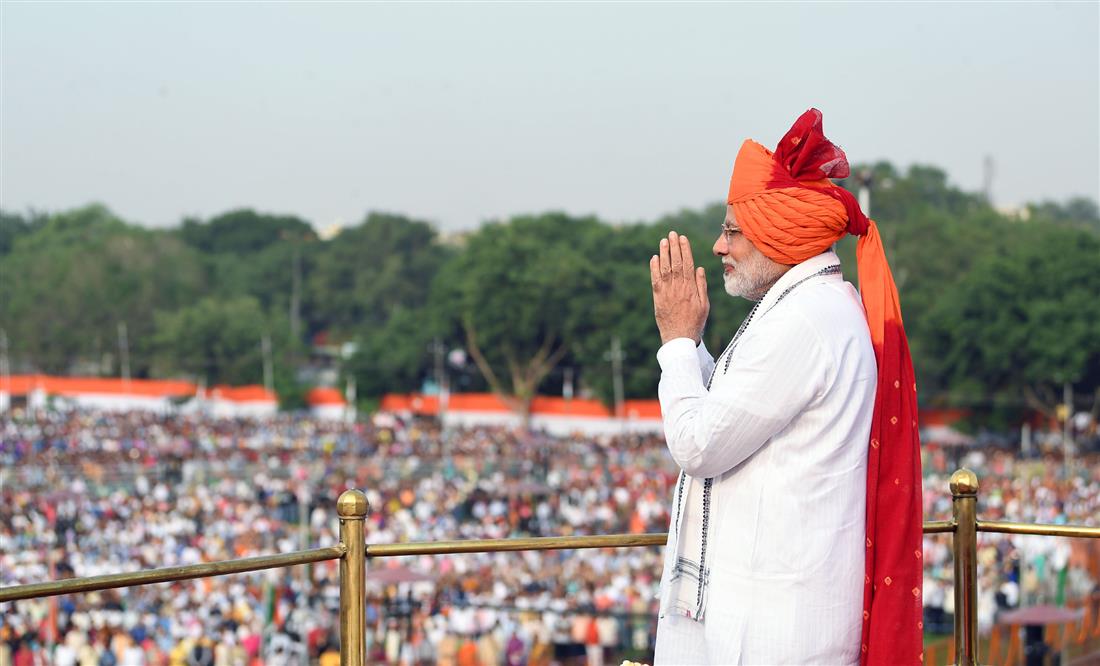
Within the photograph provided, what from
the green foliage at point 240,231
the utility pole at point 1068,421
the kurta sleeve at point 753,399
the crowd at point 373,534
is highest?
the green foliage at point 240,231

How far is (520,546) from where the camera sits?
3.13 m

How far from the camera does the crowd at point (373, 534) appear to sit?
10664 millimetres

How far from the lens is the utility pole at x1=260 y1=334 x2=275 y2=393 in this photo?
48.1 m

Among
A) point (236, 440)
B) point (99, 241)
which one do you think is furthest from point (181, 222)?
point (236, 440)

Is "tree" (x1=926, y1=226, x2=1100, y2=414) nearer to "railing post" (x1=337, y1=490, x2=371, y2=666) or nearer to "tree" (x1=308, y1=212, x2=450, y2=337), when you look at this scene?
"tree" (x1=308, y1=212, x2=450, y2=337)

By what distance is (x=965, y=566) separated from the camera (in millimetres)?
3232

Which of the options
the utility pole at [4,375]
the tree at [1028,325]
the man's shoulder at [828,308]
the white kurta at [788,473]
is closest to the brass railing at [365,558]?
the white kurta at [788,473]

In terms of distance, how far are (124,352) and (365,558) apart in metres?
53.2

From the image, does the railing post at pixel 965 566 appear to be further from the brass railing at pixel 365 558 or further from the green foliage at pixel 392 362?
the green foliage at pixel 392 362

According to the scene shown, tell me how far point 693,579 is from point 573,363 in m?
44.0

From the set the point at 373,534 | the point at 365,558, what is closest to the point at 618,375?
the point at 373,534

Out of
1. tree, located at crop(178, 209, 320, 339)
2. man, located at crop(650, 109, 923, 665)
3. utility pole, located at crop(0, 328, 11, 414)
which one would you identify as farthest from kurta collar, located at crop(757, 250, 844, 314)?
tree, located at crop(178, 209, 320, 339)

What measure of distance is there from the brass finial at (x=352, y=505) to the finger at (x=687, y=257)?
0.92 metres

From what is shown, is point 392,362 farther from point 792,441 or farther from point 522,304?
point 792,441
